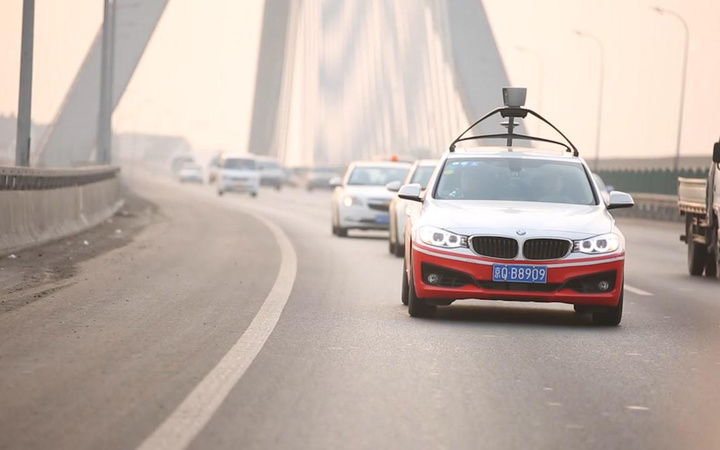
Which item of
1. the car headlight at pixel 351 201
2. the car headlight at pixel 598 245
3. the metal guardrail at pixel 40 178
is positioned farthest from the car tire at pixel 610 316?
the car headlight at pixel 351 201

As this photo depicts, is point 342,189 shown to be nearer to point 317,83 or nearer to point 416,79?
point 416,79

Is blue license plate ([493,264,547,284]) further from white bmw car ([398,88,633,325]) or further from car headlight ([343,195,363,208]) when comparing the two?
car headlight ([343,195,363,208])

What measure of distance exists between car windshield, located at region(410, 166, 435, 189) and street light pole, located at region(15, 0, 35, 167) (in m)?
6.12

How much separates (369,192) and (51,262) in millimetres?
10339

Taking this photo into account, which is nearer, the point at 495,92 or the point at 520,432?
the point at 520,432

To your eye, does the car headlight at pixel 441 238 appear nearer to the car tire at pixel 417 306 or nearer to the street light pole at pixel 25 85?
the car tire at pixel 417 306

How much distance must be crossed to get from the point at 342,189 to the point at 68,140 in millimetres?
32283

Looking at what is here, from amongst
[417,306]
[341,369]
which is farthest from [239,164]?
[341,369]

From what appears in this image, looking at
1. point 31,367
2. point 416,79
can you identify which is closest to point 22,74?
point 31,367

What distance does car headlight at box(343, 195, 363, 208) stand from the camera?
91.6 ft

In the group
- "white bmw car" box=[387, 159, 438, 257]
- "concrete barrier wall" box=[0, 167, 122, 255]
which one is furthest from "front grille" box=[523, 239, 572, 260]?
"white bmw car" box=[387, 159, 438, 257]

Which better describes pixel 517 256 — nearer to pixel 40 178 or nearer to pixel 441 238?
pixel 441 238

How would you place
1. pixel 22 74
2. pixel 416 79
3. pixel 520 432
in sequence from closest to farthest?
pixel 520 432
pixel 22 74
pixel 416 79

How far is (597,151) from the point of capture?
63.7 meters
